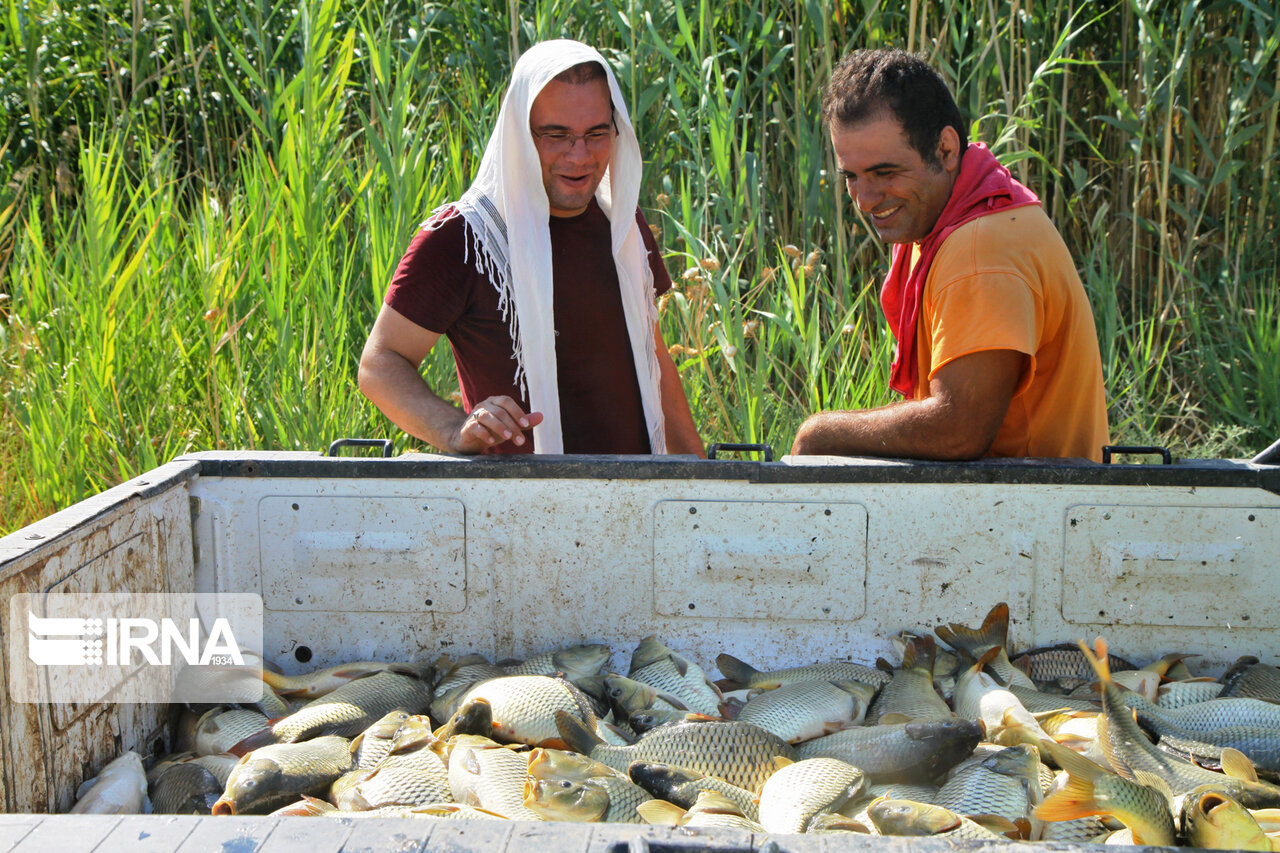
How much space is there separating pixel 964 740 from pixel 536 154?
1665 mm

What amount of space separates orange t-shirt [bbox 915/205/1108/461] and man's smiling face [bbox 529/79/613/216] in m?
0.91

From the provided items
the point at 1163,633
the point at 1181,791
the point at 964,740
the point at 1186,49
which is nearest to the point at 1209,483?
the point at 1163,633

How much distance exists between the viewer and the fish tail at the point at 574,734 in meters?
2.05

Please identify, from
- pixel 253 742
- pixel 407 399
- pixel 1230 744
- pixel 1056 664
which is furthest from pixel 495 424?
pixel 1230 744

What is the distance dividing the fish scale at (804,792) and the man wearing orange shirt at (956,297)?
728 millimetres

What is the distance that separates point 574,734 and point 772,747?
1.23 ft

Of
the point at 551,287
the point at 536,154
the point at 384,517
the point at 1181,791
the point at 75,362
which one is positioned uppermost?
the point at 536,154

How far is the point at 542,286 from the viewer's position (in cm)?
271

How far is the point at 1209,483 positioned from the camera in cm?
227

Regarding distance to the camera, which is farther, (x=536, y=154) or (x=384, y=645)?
(x=536, y=154)

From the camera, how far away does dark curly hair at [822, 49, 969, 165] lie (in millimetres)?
2457

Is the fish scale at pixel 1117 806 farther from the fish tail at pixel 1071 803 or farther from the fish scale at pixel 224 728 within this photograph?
the fish scale at pixel 224 728

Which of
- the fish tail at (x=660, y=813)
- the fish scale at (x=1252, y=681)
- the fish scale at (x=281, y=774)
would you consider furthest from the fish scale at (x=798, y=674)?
the fish scale at (x=281, y=774)

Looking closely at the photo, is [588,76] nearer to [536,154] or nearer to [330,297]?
[536,154]
